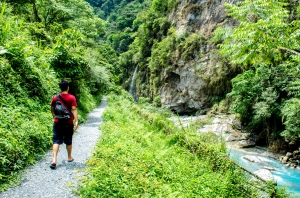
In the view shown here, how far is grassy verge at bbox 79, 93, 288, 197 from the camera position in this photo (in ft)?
13.4

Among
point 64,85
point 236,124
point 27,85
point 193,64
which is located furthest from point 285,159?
point 193,64

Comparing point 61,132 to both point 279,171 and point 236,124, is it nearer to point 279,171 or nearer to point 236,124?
point 279,171

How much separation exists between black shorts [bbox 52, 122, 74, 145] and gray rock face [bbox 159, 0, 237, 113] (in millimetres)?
27937

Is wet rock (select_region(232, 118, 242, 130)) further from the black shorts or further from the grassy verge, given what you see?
the black shorts

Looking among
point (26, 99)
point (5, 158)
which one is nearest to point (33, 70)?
point (26, 99)

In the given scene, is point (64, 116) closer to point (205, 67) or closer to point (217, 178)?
point (217, 178)

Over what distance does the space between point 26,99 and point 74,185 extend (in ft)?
13.9

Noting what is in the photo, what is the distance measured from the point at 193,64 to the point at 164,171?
28.7 meters

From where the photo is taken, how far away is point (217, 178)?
6.41 metres

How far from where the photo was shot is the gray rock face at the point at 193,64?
104ft

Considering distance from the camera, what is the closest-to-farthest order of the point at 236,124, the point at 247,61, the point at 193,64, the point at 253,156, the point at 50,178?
the point at 50,178 < the point at 247,61 < the point at 253,156 < the point at 236,124 < the point at 193,64

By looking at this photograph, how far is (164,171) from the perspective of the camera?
18.6 feet

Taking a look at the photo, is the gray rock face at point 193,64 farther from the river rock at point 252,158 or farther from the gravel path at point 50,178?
the gravel path at point 50,178

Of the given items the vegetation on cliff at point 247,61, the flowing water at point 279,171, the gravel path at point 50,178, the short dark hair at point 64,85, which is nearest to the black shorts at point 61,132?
the gravel path at point 50,178
